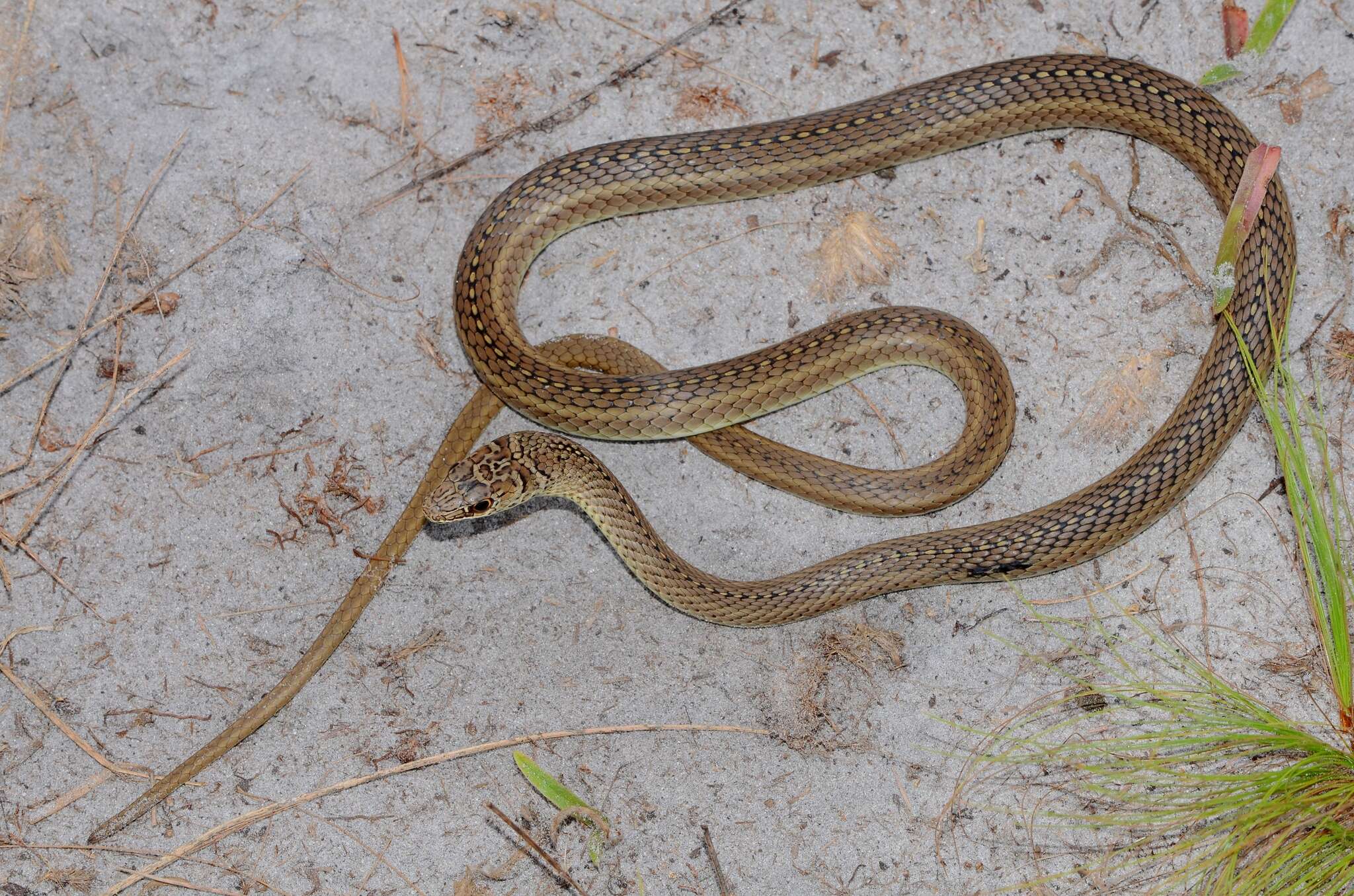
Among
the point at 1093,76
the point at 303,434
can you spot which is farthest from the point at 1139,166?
the point at 303,434

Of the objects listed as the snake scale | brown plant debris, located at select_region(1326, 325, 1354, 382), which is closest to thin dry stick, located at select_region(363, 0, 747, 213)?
the snake scale

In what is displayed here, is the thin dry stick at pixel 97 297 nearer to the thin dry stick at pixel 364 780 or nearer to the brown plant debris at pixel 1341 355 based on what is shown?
the thin dry stick at pixel 364 780

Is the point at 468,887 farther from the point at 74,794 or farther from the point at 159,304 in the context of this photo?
the point at 159,304

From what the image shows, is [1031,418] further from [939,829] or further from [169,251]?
[169,251]

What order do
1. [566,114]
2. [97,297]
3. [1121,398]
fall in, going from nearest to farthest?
[97,297]
[1121,398]
[566,114]

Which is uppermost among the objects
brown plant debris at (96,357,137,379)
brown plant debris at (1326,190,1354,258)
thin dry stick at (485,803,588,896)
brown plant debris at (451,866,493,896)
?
brown plant debris at (1326,190,1354,258)

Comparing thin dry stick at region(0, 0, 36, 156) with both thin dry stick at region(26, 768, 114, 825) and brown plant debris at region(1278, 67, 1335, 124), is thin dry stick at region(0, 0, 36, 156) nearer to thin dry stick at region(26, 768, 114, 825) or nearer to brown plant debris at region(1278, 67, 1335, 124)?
thin dry stick at region(26, 768, 114, 825)

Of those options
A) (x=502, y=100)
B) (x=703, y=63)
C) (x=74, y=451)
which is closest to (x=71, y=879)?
(x=74, y=451)
